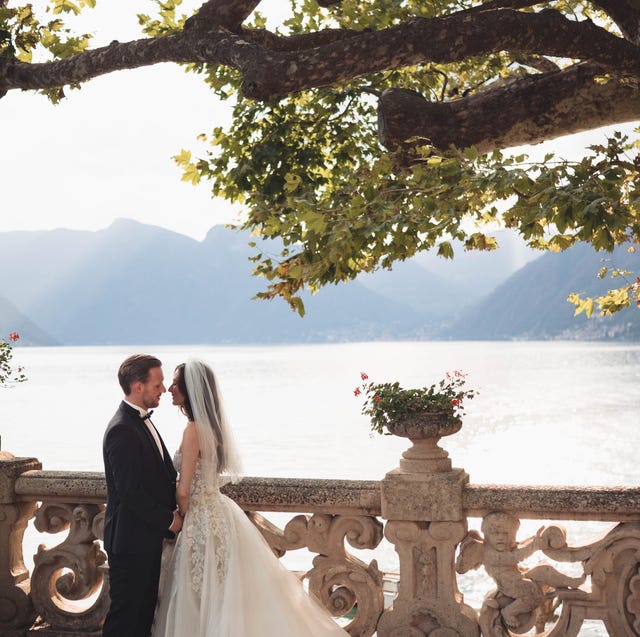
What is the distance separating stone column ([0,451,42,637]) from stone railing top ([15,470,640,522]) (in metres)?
0.08

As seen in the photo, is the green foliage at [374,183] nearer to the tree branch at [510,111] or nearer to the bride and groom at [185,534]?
the tree branch at [510,111]

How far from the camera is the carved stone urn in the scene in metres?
5.43

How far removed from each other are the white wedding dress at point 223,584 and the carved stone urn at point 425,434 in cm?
100

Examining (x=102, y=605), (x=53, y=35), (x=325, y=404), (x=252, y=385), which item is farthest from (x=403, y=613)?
(x=252, y=385)

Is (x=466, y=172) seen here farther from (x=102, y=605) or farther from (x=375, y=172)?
(x=102, y=605)

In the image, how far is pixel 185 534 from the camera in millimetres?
5055

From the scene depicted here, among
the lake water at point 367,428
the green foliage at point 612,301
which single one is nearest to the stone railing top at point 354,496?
the green foliage at point 612,301

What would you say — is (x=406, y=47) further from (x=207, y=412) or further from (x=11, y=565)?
(x=11, y=565)

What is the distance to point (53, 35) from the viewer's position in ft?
22.1

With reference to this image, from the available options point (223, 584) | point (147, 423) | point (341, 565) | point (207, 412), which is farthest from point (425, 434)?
point (147, 423)

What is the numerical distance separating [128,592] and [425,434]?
1.90 meters

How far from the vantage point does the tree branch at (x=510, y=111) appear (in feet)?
18.8

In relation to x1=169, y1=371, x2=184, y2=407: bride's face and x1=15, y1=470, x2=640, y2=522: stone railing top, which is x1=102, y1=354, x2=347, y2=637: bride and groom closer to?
x1=169, y1=371, x2=184, y2=407: bride's face

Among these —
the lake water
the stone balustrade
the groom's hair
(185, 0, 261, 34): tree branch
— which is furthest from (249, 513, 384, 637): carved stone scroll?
the lake water
